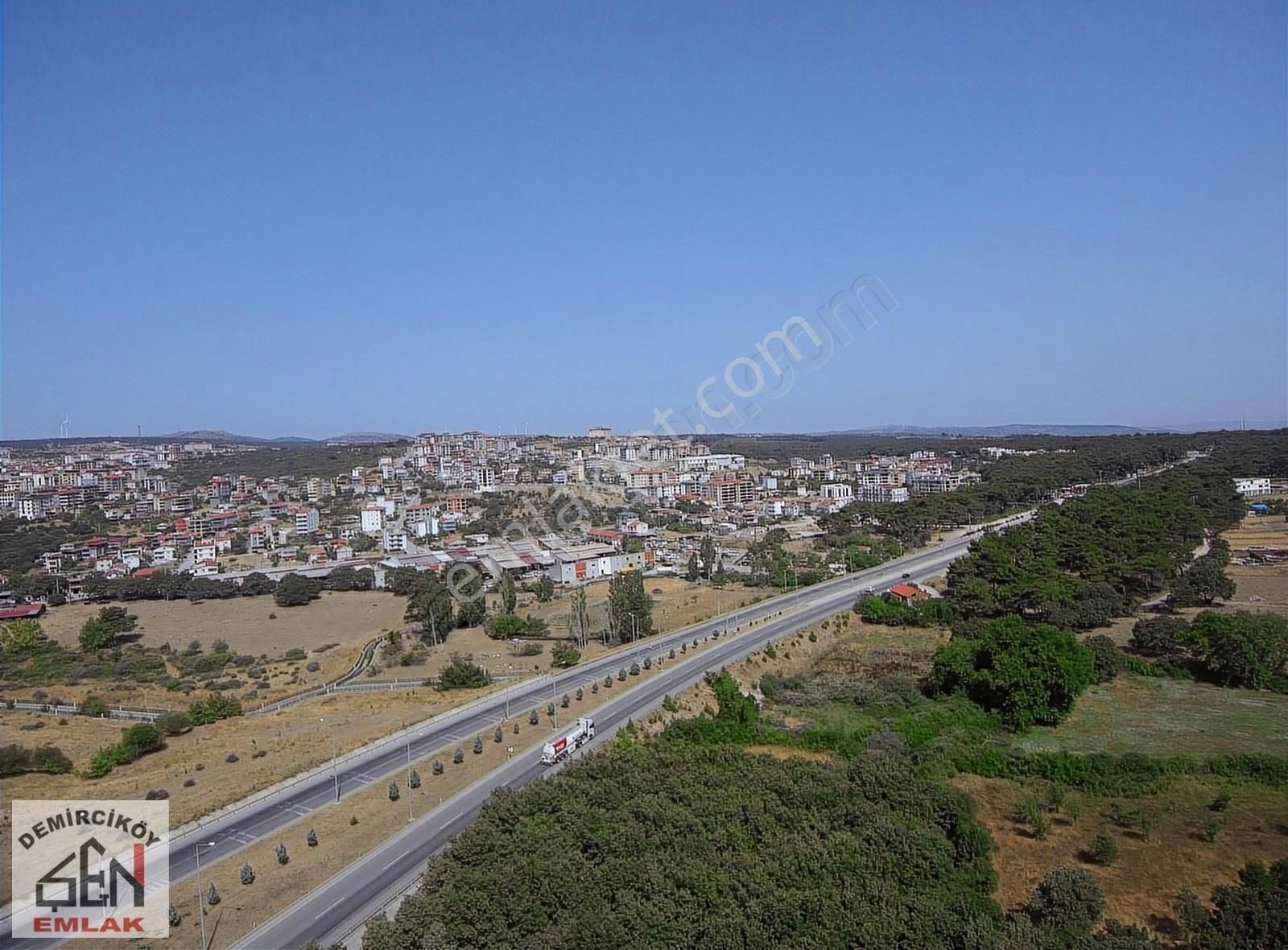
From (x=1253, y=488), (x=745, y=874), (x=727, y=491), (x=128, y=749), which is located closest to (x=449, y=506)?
(x=727, y=491)

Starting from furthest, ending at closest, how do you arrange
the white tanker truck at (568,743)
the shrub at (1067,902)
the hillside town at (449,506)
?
the hillside town at (449,506)
the white tanker truck at (568,743)
the shrub at (1067,902)

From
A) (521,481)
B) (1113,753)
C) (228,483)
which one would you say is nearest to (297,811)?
(1113,753)

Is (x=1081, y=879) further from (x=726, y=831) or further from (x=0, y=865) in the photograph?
(x=0, y=865)

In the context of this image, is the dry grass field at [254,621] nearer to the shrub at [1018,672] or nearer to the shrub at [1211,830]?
the shrub at [1018,672]

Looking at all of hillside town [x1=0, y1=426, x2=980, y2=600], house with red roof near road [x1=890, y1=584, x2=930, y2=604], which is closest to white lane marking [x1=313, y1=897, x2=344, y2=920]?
house with red roof near road [x1=890, y1=584, x2=930, y2=604]

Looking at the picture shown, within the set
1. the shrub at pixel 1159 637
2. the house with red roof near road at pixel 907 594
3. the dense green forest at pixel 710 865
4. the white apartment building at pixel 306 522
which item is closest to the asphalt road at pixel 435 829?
the dense green forest at pixel 710 865

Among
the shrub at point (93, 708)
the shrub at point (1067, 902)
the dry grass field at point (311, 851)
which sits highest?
the shrub at point (1067, 902)

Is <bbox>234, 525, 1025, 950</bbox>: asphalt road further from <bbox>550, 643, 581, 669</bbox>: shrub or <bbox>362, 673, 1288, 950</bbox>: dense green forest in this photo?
<bbox>362, 673, 1288, 950</bbox>: dense green forest
